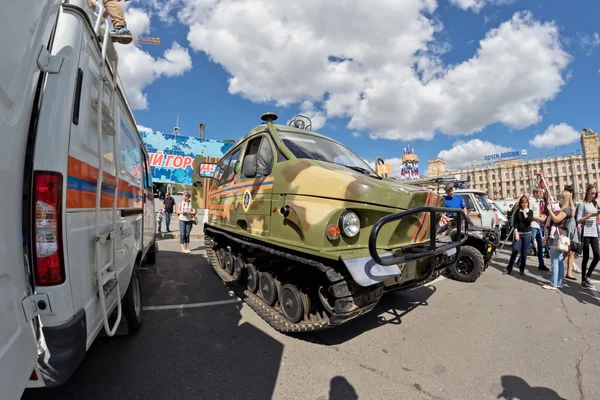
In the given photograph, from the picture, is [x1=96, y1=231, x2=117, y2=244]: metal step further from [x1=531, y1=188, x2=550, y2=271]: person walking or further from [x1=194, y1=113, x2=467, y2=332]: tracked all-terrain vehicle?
[x1=531, y1=188, x2=550, y2=271]: person walking

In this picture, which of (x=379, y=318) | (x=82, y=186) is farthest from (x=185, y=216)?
(x=82, y=186)

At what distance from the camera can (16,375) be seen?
4.19 feet

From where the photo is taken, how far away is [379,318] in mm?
Result: 3980

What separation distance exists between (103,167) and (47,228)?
0.74 metres

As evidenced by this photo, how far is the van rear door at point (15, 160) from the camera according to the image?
4.07 ft

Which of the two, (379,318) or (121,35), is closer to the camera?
(121,35)

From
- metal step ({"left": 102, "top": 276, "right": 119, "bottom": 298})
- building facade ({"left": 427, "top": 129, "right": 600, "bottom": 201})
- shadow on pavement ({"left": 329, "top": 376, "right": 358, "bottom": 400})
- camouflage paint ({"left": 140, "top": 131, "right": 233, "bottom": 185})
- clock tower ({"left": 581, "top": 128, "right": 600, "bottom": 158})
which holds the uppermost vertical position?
clock tower ({"left": 581, "top": 128, "right": 600, "bottom": 158})

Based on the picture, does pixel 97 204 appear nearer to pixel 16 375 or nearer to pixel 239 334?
pixel 16 375

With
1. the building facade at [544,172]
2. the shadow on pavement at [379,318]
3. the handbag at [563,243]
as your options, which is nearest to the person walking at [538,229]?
the handbag at [563,243]

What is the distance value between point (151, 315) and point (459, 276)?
220 inches

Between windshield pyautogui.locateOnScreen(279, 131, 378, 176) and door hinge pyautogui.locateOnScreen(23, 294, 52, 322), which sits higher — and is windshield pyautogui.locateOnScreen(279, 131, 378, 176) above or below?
above

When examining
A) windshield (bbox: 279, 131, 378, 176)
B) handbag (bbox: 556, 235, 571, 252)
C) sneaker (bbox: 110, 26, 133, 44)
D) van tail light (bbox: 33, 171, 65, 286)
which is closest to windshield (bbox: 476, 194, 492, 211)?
handbag (bbox: 556, 235, 571, 252)

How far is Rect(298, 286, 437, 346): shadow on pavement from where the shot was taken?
342cm

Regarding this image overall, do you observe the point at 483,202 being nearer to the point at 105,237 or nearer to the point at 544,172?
the point at 105,237
